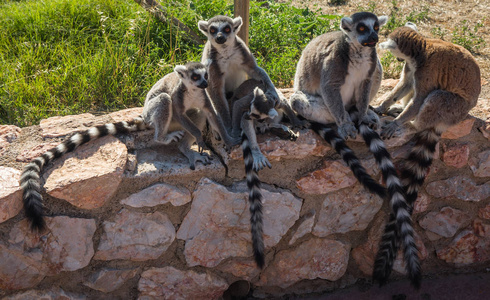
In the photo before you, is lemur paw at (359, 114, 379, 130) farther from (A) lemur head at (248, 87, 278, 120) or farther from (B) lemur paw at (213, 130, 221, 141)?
(B) lemur paw at (213, 130, 221, 141)

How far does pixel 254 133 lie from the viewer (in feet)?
9.80

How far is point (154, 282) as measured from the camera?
118 inches

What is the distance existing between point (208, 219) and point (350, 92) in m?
1.42

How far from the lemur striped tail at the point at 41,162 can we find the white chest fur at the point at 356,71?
151 centimetres

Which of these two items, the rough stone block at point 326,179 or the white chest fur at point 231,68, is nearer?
the rough stone block at point 326,179

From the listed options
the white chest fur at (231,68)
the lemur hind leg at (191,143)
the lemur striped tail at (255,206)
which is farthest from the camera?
the white chest fur at (231,68)

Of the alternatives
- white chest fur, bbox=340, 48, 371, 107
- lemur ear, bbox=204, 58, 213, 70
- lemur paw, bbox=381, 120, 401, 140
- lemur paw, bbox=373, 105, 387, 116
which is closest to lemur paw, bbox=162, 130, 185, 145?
lemur ear, bbox=204, 58, 213, 70

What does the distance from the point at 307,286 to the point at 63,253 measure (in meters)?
1.79

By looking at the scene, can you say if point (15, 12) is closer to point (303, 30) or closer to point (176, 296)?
point (303, 30)

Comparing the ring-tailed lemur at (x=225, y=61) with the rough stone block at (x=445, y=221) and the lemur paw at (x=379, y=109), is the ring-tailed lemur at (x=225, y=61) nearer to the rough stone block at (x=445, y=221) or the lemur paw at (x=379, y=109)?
the lemur paw at (x=379, y=109)

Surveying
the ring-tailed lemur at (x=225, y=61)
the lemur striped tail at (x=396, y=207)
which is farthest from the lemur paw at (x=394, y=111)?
the ring-tailed lemur at (x=225, y=61)

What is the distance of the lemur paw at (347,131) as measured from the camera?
3.06 meters

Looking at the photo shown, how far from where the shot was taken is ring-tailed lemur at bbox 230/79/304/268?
2.86 meters

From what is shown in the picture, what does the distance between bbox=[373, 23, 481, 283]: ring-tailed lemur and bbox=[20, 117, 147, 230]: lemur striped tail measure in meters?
1.90
